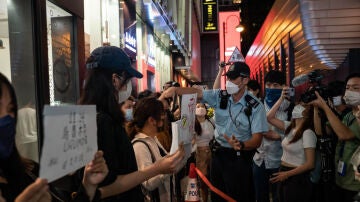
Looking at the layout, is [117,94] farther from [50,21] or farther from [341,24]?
[341,24]

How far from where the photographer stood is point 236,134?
3992mm

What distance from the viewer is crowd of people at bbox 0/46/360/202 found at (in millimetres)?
1966

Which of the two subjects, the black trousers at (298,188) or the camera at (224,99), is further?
the camera at (224,99)

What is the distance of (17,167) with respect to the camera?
1608 mm

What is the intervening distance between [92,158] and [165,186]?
67.6 inches

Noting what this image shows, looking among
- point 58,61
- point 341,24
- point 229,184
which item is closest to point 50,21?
point 58,61

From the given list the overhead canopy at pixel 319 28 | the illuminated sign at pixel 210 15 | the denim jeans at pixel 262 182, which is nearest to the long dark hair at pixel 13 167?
the denim jeans at pixel 262 182

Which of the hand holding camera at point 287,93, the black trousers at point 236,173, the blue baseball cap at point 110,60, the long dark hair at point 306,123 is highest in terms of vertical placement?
the blue baseball cap at point 110,60

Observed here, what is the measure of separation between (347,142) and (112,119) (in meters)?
2.47

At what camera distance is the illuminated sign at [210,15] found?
24016mm

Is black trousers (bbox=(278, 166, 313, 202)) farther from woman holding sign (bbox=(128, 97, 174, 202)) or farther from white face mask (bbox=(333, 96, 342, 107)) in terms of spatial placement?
woman holding sign (bbox=(128, 97, 174, 202))

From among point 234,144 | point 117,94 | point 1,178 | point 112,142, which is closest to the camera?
point 1,178

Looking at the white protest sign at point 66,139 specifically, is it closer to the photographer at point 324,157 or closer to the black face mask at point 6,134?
the black face mask at point 6,134

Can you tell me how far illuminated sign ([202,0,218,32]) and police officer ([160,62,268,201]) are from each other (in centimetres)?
2064
